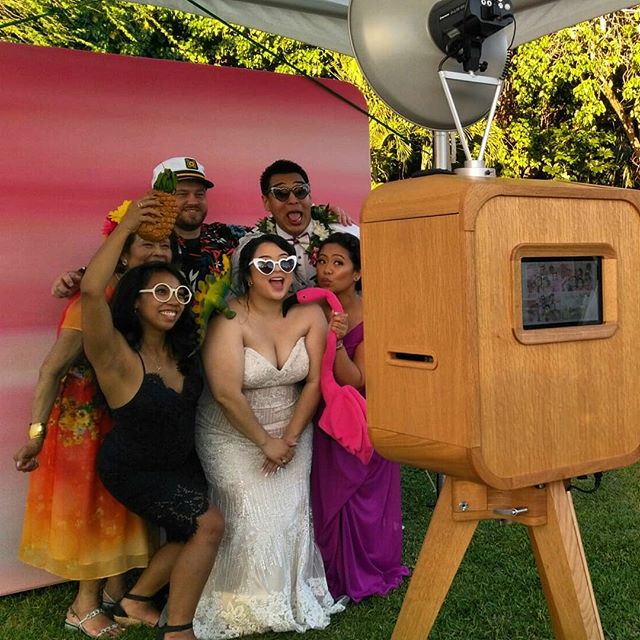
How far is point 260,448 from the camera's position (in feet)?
9.30

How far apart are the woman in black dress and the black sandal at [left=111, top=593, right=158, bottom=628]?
25cm

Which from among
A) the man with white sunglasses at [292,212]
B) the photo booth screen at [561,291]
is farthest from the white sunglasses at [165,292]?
the photo booth screen at [561,291]

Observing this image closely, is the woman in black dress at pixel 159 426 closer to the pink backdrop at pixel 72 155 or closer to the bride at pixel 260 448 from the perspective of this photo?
the bride at pixel 260 448

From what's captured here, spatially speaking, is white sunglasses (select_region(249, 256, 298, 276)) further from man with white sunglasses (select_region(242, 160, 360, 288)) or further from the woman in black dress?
man with white sunglasses (select_region(242, 160, 360, 288))

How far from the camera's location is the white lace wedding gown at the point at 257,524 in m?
2.79

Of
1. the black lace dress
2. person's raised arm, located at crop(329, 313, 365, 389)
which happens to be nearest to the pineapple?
the black lace dress

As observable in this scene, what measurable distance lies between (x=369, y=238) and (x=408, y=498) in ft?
9.79

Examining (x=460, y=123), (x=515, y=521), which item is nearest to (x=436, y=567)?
(x=515, y=521)

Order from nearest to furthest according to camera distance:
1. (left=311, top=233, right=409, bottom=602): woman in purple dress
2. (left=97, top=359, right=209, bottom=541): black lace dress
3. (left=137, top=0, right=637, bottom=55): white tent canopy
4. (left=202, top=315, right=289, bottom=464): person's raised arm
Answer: (left=97, top=359, right=209, bottom=541): black lace dress
(left=202, top=315, right=289, bottom=464): person's raised arm
(left=311, top=233, right=409, bottom=602): woman in purple dress
(left=137, top=0, right=637, bottom=55): white tent canopy

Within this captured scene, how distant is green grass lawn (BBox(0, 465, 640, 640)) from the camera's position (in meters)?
2.78

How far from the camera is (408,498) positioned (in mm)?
4402

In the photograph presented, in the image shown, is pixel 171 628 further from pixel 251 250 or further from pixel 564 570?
pixel 564 570

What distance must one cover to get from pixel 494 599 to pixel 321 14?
296 cm

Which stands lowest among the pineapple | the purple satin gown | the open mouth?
the purple satin gown
